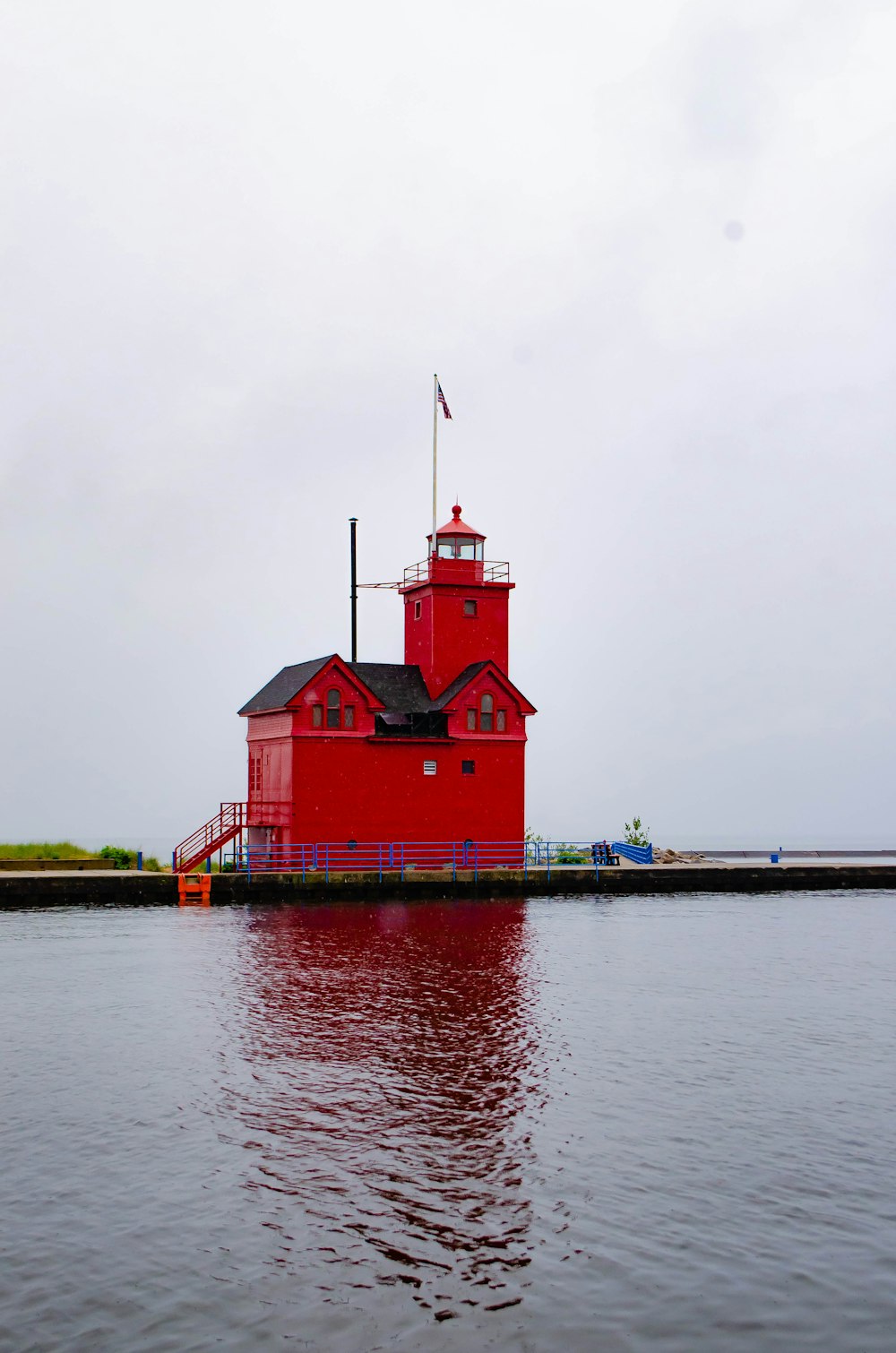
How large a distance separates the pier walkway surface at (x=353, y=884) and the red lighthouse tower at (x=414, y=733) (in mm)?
2145

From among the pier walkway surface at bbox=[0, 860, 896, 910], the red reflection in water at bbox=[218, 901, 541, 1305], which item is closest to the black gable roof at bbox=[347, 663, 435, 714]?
the pier walkway surface at bbox=[0, 860, 896, 910]

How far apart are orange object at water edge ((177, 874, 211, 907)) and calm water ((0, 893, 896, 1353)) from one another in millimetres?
15528

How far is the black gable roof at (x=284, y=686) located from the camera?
164 ft

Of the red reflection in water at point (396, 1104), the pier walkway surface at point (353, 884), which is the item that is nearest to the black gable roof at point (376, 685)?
the pier walkway surface at point (353, 884)

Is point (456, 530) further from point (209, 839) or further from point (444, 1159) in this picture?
point (444, 1159)

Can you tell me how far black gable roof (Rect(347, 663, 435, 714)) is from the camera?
52.4m

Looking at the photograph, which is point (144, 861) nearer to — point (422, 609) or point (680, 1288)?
point (422, 609)

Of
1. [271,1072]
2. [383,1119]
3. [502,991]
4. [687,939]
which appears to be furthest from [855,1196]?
[687,939]

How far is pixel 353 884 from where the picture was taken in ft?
158

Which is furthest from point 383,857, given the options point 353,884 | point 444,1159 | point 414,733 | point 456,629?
point 444,1159

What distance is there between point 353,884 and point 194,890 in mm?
5797

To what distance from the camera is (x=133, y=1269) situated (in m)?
12.3

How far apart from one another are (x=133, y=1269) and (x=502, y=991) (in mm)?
16575

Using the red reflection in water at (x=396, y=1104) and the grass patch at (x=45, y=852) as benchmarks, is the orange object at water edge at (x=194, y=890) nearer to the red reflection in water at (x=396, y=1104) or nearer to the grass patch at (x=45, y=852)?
the grass patch at (x=45, y=852)
